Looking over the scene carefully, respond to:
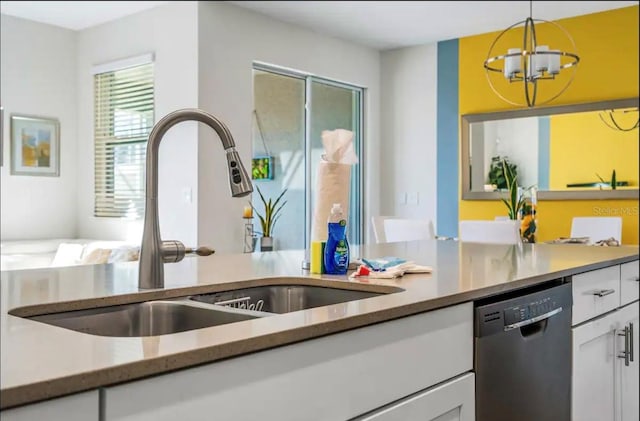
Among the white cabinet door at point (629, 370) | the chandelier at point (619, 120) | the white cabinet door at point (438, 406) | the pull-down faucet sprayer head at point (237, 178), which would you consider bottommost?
the white cabinet door at point (629, 370)

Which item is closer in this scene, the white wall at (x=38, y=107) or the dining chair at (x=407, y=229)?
the dining chair at (x=407, y=229)

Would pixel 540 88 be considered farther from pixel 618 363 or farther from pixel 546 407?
pixel 546 407

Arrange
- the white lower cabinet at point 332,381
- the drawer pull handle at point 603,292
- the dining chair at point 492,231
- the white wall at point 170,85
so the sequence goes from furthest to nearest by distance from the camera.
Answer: the white wall at point 170,85 < the dining chair at point 492,231 < the drawer pull handle at point 603,292 < the white lower cabinet at point 332,381

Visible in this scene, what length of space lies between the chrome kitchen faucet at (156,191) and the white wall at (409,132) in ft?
15.8

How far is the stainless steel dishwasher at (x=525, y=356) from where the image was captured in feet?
4.51

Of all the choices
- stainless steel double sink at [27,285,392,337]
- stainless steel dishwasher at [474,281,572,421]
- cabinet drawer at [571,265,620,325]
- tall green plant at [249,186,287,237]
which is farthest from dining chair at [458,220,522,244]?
stainless steel double sink at [27,285,392,337]

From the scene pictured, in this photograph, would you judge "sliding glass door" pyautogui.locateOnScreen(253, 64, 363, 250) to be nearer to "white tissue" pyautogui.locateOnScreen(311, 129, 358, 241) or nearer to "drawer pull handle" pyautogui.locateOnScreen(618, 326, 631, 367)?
"drawer pull handle" pyautogui.locateOnScreen(618, 326, 631, 367)

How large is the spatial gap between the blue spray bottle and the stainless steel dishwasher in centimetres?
38

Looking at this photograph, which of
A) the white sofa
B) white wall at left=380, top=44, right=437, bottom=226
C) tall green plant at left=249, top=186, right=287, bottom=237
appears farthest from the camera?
white wall at left=380, top=44, right=437, bottom=226

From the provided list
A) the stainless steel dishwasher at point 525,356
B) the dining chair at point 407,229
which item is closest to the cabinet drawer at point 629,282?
the stainless steel dishwasher at point 525,356

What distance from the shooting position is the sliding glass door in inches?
210

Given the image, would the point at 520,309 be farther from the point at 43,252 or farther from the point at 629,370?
the point at 43,252

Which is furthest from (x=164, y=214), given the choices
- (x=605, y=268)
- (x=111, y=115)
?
(x=605, y=268)

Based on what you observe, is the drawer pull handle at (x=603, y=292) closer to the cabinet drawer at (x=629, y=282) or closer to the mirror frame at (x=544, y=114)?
the cabinet drawer at (x=629, y=282)
